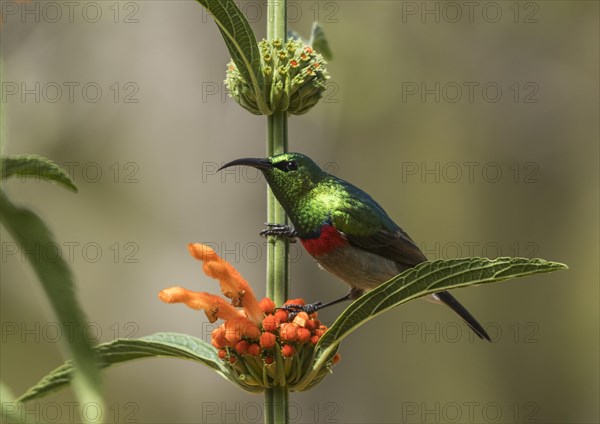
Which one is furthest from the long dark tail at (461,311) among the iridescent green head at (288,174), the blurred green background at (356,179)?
the blurred green background at (356,179)

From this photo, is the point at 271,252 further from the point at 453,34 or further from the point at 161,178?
the point at 453,34

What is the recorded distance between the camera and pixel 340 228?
245 centimetres

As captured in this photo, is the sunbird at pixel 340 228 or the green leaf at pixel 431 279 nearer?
the green leaf at pixel 431 279

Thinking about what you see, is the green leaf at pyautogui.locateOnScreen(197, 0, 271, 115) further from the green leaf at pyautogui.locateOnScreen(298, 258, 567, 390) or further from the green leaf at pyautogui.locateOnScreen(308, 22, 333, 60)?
the green leaf at pyautogui.locateOnScreen(298, 258, 567, 390)

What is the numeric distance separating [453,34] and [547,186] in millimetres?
2117

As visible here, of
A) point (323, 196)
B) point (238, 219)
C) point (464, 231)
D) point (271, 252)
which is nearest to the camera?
point (271, 252)

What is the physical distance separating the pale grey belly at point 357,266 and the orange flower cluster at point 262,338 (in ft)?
2.00

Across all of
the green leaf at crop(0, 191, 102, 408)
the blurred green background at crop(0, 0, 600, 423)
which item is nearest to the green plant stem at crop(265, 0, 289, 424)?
the green leaf at crop(0, 191, 102, 408)

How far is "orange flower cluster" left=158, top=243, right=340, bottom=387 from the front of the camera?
1.80 m

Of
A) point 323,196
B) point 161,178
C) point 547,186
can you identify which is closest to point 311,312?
point 323,196

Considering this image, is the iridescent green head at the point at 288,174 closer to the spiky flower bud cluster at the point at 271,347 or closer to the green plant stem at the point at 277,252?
the green plant stem at the point at 277,252

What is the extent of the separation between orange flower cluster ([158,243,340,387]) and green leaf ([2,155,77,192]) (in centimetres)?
40

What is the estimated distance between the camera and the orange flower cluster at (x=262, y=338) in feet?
5.91

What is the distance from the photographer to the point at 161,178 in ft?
21.2
